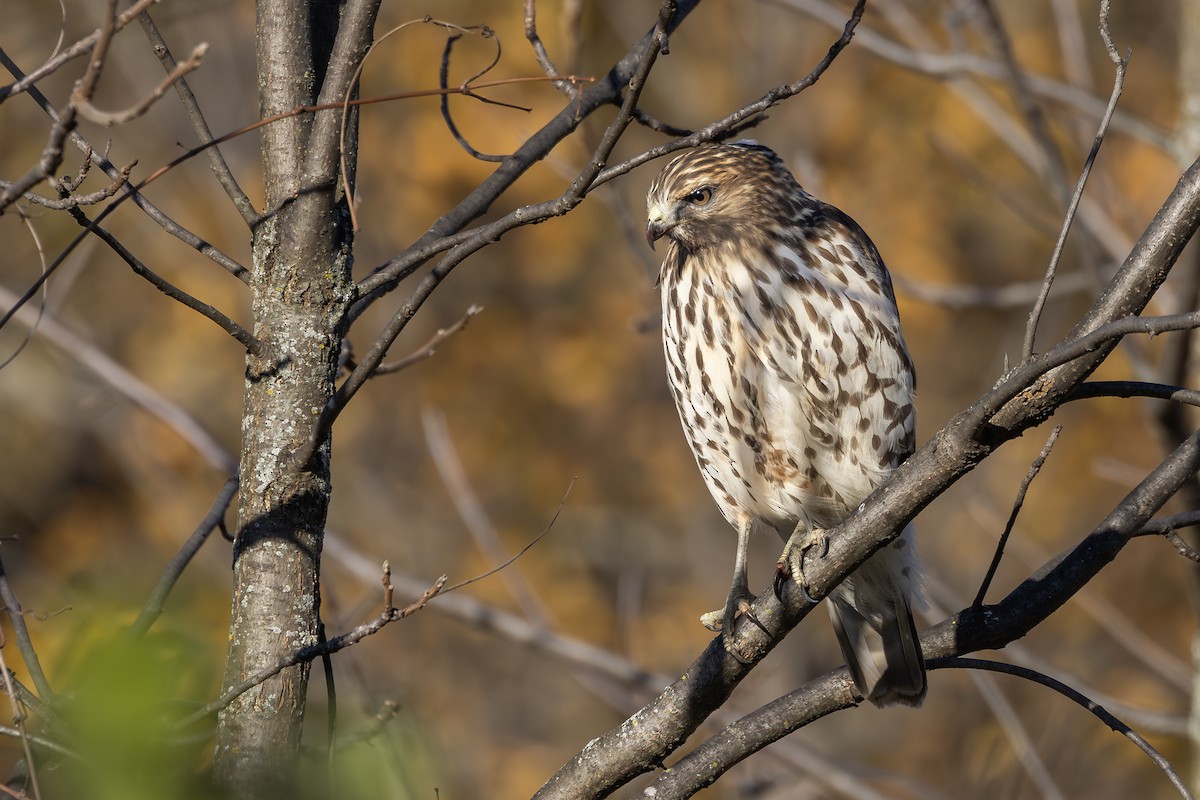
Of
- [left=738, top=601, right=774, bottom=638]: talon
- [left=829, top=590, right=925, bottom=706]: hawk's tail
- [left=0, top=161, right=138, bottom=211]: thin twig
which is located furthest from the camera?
[left=829, top=590, right=925, bottom=706]: hawk's tail

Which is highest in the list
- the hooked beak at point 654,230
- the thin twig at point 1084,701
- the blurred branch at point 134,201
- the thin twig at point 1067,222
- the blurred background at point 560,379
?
the blurred background at point 560,379

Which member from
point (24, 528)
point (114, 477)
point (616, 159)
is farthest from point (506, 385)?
point (24, 528)

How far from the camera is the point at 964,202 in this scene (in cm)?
1053

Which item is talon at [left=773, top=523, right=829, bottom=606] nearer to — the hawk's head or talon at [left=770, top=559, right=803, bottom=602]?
talon at [left=770, top=559, right=803, bottom=602]

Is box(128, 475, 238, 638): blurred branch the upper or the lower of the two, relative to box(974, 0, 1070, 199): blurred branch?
lower

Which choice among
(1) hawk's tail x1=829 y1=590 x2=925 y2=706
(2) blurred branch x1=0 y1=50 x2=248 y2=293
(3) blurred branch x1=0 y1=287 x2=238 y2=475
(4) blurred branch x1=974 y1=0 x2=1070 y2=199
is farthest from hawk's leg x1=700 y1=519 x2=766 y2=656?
(4) blurred branch x1=974 y1=0 x2=1070 y2=199

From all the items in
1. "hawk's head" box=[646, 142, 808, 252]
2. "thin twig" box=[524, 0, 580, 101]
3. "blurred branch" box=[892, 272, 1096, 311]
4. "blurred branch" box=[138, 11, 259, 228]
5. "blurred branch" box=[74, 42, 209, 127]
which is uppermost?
"blurred branch" box=[892, 272, 1096, 311]

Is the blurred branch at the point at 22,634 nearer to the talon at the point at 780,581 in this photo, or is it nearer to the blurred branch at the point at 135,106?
the blurred branch at the point at 135,106

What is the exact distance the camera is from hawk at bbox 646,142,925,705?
9.84ft

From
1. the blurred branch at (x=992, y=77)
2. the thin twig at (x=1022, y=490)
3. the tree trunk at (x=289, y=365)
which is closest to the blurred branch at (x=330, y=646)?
the tree trunk at (x=289, y=365)

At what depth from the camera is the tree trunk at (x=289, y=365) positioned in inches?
80.7

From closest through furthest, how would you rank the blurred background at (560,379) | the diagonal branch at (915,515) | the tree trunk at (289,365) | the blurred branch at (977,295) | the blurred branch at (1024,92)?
the diagonal branch at (915,515)
the tree trunk at (289,365)
the blurred branch at (1024,92)
the blurred branch at (977,295)
the blurred background at (560,379)

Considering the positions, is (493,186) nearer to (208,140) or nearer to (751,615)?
(208,140)

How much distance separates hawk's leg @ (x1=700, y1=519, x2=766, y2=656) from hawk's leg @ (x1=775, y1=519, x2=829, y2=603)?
88 mm
